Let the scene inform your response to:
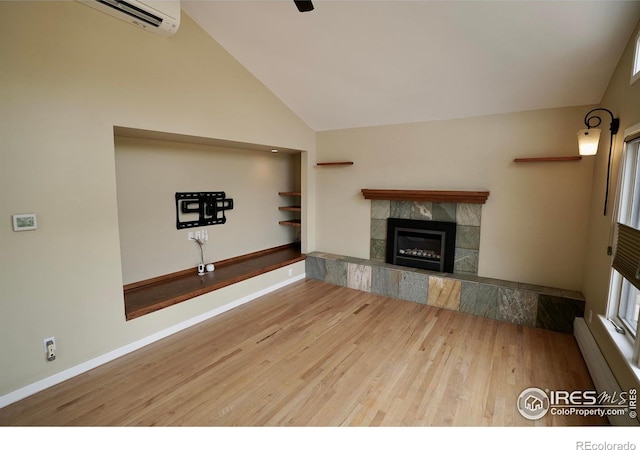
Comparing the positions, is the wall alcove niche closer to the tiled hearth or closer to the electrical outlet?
the electrical outlet

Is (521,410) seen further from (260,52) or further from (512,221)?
(260,52)

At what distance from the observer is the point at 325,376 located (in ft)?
8.82

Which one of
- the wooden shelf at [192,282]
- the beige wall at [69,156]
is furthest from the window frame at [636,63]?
the wooden shelf at [192,282]

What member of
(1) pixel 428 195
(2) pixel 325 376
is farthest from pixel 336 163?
(2) pixel 325 376

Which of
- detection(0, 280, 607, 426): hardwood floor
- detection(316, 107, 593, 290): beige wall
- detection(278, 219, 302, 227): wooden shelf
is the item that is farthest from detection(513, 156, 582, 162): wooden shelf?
detection(278, 219, 302, 227): wooden shelf

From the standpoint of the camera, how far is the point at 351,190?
512 cm

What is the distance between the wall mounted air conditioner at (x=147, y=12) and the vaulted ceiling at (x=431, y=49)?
45 centimetres

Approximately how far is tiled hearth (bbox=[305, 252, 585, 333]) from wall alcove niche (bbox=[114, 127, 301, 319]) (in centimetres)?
92

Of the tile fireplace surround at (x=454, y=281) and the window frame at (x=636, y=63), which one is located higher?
the window frame at (x=636, y=63)

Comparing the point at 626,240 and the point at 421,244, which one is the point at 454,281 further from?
the point at 626,240

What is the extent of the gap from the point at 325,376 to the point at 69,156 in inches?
108

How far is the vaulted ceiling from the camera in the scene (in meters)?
2.57

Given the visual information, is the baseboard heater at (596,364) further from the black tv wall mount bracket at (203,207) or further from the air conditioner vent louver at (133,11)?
the black tv wall mount bracket at (203,207)

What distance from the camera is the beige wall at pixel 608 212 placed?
A: 2297 millimetres
